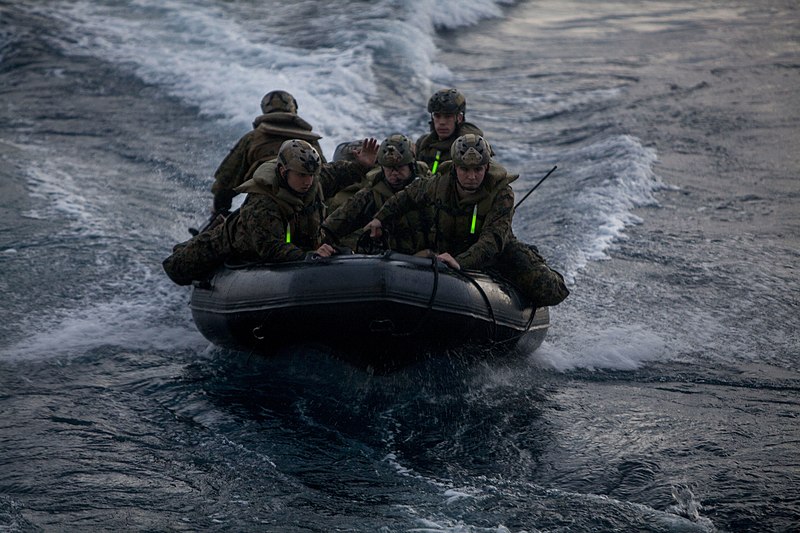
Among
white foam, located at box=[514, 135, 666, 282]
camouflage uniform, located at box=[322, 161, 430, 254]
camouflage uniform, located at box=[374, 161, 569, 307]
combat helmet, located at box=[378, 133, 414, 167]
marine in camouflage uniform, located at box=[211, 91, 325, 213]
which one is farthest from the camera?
white foam, located at box=[514, 135, 666, 282]

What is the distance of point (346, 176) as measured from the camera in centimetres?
852

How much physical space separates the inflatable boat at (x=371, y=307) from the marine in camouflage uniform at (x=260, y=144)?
5.30 ft

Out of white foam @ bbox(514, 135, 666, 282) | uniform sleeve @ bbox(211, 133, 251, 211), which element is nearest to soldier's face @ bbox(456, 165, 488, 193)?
uniform sleeve @ bbox(211, 133, 251, 211)

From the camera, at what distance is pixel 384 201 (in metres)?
7.68

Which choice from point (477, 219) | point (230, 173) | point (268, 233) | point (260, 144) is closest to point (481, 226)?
point (477, 219)

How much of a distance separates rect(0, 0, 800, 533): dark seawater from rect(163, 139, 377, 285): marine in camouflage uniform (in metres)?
0.68

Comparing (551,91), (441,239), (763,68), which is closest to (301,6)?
(551,91)

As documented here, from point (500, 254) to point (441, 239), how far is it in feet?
1.33

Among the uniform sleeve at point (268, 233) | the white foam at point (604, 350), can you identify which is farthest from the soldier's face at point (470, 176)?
the white foam at point (604, 350)

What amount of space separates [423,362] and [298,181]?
4.43 ft

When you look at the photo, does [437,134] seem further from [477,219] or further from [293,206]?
[293,206]

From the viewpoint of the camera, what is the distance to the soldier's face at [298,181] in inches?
263

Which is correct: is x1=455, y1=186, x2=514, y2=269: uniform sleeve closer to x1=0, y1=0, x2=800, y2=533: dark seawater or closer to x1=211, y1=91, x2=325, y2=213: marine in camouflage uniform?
x1=0, y1=0, x2=800, y2=533: dark seawater

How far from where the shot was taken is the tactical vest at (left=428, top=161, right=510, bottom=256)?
6.98m
